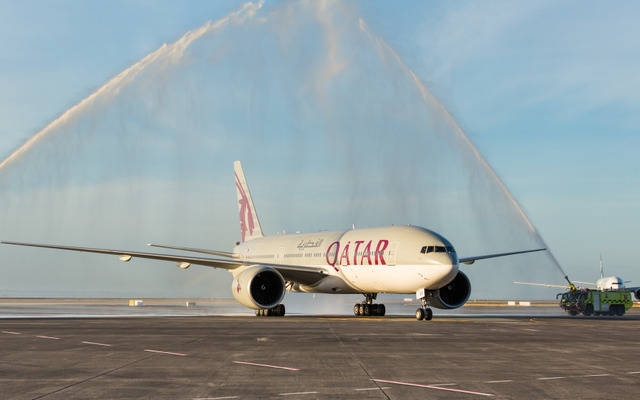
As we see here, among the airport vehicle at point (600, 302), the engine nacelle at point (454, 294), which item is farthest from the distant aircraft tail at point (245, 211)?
the airport vehicle at point (600, 302)

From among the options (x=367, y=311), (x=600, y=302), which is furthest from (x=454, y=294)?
(x=600, y=302)

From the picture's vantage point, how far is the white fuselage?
31.4 meters

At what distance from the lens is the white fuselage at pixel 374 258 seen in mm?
31391

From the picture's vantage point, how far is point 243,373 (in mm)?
11859

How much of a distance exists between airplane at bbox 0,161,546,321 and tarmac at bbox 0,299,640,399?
10.4 metres

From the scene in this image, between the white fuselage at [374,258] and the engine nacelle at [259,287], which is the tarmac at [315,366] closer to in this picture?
the white fuselage at [374,258]

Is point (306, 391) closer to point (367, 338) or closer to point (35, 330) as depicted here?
point (367, 338)

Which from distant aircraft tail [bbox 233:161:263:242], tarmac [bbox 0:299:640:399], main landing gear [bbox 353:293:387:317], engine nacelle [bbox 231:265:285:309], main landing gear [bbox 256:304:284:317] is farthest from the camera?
distant aircraft tail [bbox 233:161:263:242]

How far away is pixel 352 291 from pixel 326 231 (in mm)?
5257

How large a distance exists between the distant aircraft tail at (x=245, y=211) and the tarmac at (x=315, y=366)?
101 ft

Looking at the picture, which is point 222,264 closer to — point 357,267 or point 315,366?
point 357,267

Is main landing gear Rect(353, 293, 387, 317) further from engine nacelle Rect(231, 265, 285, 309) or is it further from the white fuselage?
engine nacelle Rect(231, 265, 285, 309)

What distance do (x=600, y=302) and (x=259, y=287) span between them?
73.1 feet

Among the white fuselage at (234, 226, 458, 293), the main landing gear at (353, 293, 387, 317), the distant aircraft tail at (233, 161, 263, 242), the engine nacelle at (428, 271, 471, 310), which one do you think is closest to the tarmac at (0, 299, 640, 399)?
the white fuselage at (234, 226, 458, 293)
